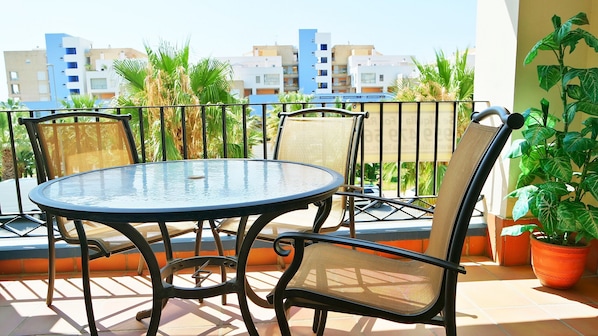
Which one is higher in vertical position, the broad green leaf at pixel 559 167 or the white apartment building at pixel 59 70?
the white apartment building at pixel 59 70

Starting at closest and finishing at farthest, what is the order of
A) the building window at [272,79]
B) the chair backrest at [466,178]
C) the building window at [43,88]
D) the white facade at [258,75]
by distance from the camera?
the chair backrest at [466,178], the white facade at [258,75], the building window at [272,79], the building window at [43,88]

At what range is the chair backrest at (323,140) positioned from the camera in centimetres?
221

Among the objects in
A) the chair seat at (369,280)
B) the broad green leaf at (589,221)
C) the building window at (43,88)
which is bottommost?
the broad green leaf at (589,221)

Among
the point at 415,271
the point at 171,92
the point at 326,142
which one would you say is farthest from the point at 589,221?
the point at 171,92

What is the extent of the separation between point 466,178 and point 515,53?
5.96 ft

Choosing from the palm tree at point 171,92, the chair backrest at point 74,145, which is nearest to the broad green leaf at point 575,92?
the chair backrest at point 74,145

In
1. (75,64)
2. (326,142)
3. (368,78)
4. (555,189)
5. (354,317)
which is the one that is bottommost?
(354,317)

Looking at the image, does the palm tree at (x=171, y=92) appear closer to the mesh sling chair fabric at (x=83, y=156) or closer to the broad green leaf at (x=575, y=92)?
the mesh sling chair fabric at (x=83, y=156)

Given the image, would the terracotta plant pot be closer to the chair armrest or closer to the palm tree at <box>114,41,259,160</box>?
the chair armrest

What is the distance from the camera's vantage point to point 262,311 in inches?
82.0

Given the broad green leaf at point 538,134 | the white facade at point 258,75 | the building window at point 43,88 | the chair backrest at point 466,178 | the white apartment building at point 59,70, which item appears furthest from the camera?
the building window at point 43,88

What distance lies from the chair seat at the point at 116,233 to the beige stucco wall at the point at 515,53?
6.48 ft

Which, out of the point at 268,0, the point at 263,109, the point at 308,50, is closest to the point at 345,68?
the point at 308,50

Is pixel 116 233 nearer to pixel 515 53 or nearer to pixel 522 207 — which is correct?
pixel 522 207
